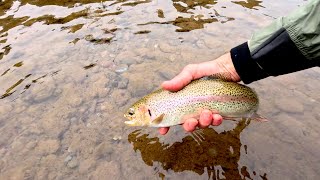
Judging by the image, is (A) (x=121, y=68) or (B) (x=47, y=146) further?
(A) (x=121, y=68)

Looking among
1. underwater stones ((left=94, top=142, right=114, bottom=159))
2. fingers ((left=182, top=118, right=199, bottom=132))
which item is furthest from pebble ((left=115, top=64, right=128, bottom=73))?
fingers ((left=182, top=118, right=199, bottom=132))

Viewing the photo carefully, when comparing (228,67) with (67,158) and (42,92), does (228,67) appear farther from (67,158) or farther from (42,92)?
(42,92)

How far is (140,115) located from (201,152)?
838 millimetres

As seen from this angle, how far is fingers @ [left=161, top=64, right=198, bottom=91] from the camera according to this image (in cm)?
324

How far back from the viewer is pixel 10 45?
6.23 m

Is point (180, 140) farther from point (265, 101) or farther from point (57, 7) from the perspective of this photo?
point (57, 7)

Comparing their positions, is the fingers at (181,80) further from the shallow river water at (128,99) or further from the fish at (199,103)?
the shallow river water at (128,99)

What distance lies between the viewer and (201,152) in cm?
358

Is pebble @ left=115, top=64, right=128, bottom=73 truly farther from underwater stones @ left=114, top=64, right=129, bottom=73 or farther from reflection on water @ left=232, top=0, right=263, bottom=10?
reflection on water @ left=232, top=0, right=263, bottom=10

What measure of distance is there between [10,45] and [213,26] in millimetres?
4053

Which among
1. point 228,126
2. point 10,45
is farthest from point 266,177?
point 10,45

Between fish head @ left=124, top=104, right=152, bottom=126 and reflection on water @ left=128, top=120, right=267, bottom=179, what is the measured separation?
501 millimetres

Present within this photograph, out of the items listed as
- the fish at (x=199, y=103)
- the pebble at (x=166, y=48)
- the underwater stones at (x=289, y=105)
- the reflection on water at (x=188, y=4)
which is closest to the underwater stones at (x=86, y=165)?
the fish at (x=199, y=103)

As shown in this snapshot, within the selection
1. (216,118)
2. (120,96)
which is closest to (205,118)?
(216,118)
